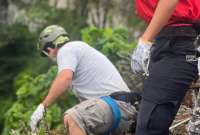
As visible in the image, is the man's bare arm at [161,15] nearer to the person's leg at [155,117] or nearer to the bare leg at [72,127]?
the person's leg at [155,117]

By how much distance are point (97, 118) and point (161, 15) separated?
1522mm

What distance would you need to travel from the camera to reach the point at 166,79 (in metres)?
4.38

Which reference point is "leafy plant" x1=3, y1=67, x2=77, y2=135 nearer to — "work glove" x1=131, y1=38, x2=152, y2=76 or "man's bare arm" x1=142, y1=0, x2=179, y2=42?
"work glove" x1=131, y1=38, x2=152, y2=76

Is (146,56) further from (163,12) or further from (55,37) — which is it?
(55,37)

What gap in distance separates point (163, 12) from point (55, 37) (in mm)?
2380

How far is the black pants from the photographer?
4.39m

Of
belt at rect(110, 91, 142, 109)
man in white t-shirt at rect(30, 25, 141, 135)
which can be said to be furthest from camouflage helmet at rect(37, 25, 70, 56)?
belt at rect(110, 91, 142, 109)

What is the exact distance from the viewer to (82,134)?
5.44 metres

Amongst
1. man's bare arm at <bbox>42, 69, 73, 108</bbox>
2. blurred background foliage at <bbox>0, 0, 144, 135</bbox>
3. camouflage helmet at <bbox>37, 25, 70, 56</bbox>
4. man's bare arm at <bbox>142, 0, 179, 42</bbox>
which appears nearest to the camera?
man's bare arm at <bbox>142, 0, 179, 42</bbox>

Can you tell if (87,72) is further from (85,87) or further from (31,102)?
(31,102)

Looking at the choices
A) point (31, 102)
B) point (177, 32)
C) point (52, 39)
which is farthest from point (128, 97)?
point (31, 102)

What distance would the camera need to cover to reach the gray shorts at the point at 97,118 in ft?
18.0

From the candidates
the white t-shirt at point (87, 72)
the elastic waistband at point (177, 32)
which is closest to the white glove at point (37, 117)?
the white t-shirt at point (87, 72)

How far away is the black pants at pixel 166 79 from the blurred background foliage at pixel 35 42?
1.99 m
